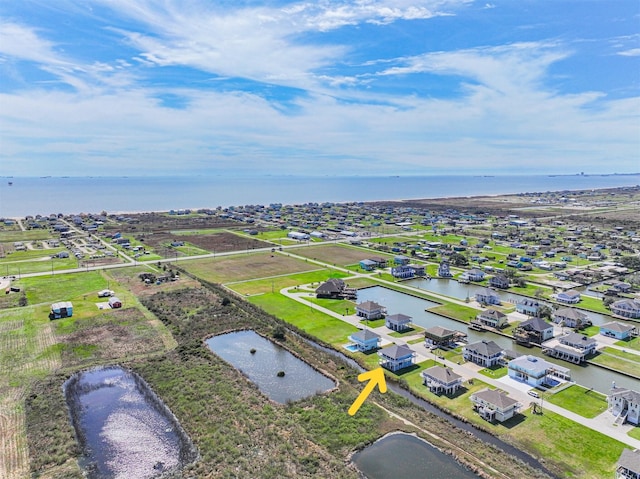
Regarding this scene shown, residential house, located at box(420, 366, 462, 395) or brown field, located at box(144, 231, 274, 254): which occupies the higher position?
brown field, located at box(144, 231, 274, 254)

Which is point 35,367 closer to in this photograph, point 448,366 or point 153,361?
point 153,361

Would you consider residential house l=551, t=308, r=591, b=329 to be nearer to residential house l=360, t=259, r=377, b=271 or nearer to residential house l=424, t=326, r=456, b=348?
residential house l=424, t=326, r=456, b=348

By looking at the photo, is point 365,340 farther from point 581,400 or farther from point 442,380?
point 581,400

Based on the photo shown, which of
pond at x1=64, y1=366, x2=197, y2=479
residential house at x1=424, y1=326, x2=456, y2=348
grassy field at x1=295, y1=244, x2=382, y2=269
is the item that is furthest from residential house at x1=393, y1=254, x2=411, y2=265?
pond at x1=64, y1=366, x2=197, y2=479

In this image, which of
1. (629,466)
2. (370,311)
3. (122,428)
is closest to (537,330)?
(370,311)

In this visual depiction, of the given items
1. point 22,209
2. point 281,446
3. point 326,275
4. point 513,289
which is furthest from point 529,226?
point 22,209

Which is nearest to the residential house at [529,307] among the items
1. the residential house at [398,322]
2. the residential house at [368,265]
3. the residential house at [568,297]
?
the residential house at [568,297]

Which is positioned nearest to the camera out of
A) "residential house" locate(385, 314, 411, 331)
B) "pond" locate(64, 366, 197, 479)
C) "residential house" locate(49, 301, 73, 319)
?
"pond" locate(64, 366, 197, 479)
